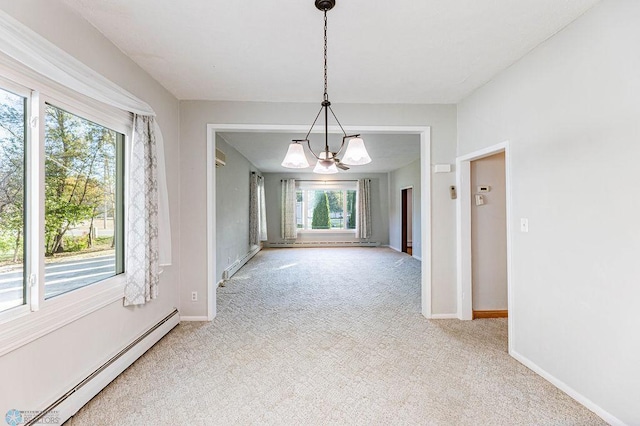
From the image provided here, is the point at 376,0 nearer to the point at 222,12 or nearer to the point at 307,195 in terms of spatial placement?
the point at 222,12

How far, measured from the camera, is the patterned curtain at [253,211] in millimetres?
7613

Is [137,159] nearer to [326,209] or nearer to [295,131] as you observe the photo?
[295,131]

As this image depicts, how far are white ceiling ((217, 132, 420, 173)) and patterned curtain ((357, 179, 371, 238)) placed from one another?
1709mm

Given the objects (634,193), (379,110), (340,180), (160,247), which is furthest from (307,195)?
(634,193)

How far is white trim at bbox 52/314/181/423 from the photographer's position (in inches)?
70.7

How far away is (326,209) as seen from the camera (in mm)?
10000

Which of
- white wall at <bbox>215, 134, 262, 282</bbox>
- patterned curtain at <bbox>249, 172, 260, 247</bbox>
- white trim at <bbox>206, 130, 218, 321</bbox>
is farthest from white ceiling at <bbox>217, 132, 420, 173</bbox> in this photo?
white trim at <bbox>206, 130, 218, 321</bbox>

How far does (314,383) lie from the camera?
218cm

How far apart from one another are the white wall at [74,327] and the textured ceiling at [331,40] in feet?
0.40

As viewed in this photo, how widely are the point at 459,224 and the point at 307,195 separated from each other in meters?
6.89

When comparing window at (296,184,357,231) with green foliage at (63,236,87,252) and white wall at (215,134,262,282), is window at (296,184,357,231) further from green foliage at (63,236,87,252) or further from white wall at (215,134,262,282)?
green foliage at (63,236,87,252)

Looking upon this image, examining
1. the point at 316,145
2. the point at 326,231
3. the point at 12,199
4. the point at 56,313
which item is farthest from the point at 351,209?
the point at 12,199

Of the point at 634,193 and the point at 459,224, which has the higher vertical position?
the point at 634,193

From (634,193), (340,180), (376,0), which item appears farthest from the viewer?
(340,180)
